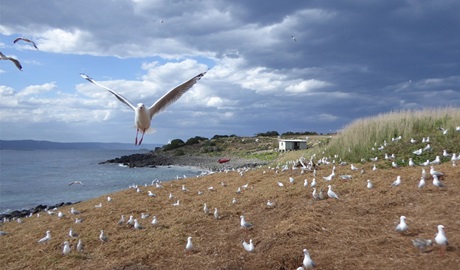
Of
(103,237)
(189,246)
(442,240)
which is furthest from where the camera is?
(103,237)

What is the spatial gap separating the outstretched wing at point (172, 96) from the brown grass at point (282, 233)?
281 centimetres

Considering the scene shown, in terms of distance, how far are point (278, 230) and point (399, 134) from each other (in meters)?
11.3

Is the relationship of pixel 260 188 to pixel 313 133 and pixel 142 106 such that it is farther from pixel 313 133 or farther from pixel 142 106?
pixel 313 133

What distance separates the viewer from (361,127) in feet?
65.0

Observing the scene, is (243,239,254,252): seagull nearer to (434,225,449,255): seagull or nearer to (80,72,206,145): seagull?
(434,225,449,255): seagull

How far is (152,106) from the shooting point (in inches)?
466

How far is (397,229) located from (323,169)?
6303 millimetres

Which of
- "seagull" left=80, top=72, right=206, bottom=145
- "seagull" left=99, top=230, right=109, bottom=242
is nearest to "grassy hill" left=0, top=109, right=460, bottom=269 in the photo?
"seagull" left=99, top=230, right=109, bottom=242

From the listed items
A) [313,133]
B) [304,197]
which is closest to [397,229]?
[304,197]

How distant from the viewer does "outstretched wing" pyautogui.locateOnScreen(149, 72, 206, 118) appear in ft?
38.5

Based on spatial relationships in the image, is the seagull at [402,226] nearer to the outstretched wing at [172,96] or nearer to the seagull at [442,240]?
the seagull at [442,240]

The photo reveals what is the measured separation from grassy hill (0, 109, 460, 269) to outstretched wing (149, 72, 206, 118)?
2806 millimetres

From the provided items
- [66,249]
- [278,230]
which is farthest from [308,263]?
[66,249]

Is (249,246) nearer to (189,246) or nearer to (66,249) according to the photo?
(189,246)
